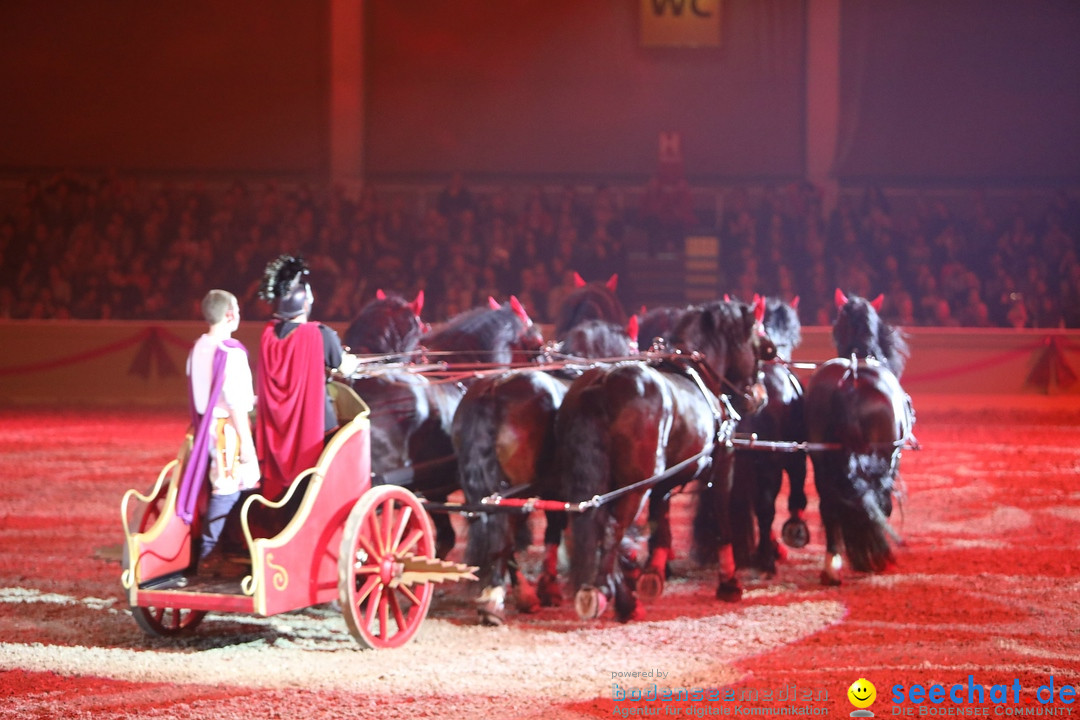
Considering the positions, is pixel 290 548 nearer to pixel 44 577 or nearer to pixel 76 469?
pixel 44 577

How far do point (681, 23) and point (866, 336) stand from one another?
1364 centimetres

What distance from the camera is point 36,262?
1831 centimetres

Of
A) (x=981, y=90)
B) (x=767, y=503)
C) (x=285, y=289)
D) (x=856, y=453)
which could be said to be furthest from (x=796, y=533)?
(x=981, y=90)

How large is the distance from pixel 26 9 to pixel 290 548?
18746mm

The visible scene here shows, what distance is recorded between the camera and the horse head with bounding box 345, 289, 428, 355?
7.83 metres

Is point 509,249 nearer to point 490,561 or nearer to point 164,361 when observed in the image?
point 164,361

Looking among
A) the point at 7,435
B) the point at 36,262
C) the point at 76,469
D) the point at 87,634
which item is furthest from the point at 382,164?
the point at 87,634

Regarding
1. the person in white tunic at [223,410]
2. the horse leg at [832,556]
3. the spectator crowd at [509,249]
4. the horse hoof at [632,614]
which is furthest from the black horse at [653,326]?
the spectator crowd at [509,249]

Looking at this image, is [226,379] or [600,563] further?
[600,563]

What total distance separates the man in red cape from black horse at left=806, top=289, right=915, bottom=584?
3.37 metres

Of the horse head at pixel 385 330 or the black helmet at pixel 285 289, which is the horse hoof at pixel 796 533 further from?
the black helmet at pixel 285 289

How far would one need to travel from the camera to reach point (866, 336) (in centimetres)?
805

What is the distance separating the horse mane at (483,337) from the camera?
7.57 metres

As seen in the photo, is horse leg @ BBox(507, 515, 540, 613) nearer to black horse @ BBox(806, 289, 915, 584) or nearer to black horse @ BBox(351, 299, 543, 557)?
black horse @ BBox(351, 299, 543, 557)
